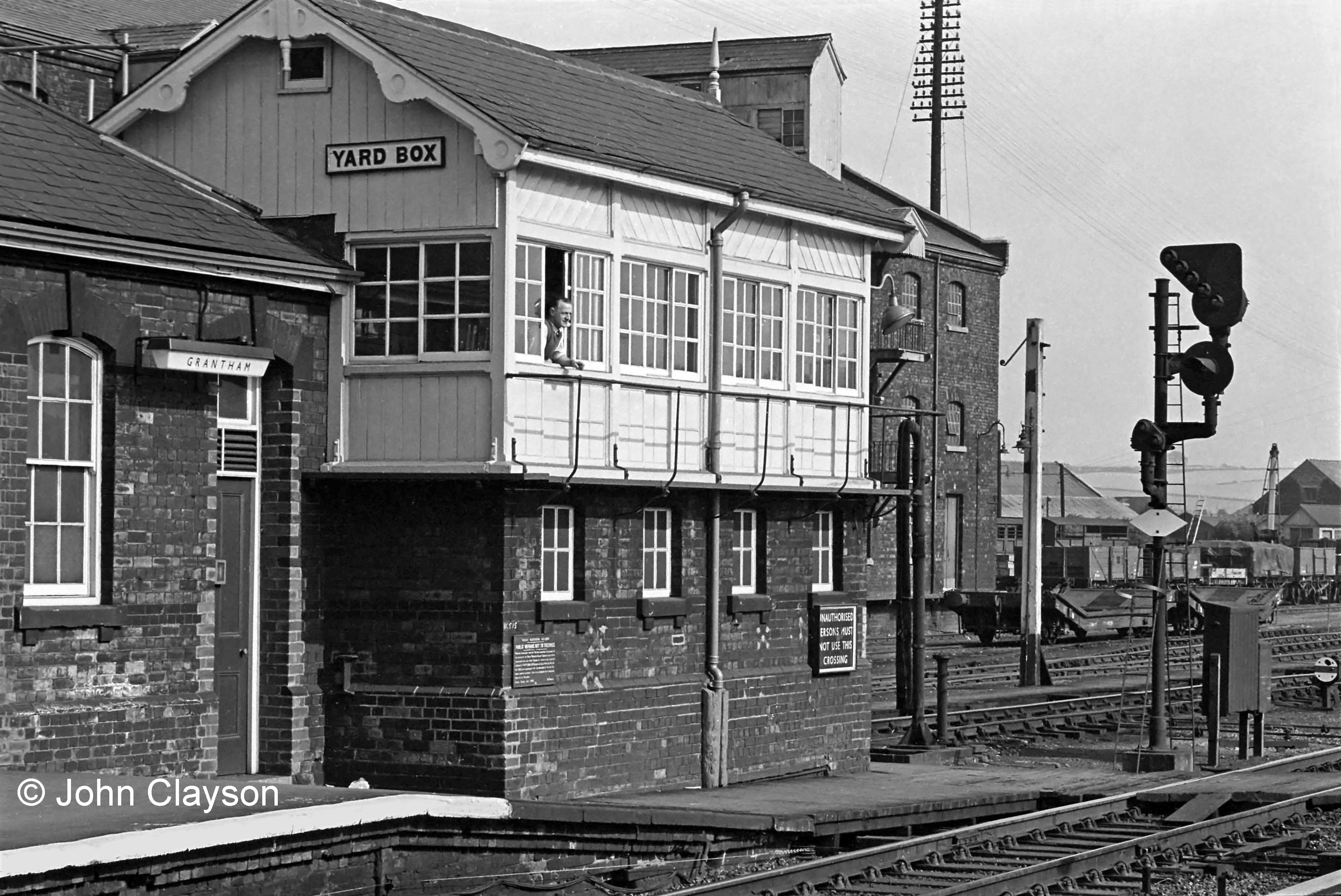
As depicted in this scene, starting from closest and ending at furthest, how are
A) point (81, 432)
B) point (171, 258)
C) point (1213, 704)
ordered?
point (81, 432) → point (171, 258) → point (1213, 704)

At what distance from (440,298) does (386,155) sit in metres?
1.23

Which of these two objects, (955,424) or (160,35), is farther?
(955,424)

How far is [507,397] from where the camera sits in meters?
15.4

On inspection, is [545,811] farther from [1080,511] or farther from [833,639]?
[1080,511]

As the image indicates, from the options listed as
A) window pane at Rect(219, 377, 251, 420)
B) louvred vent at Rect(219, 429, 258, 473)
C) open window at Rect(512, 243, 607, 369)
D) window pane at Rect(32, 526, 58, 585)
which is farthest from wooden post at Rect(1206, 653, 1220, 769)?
window pane at Rect(32, 526, 58, 585)

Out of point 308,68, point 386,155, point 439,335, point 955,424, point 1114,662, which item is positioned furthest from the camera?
point 955,424

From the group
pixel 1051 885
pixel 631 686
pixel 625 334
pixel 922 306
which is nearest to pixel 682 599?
pixel 631 686

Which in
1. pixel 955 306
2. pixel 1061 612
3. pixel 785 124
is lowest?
pixel 1061 612

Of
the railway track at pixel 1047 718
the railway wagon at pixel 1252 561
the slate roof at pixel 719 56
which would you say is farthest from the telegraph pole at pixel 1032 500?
the railway wagon at pixel 1252 561

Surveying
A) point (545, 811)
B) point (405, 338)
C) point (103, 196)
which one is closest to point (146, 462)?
point (103, 196)

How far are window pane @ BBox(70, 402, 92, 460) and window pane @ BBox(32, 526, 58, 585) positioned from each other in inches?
21.2

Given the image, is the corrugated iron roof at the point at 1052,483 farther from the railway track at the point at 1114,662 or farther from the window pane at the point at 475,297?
the window pane at the point at 475,297

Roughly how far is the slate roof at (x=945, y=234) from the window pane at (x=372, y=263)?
30150 mm

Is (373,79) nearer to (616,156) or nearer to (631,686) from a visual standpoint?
(616,156)
